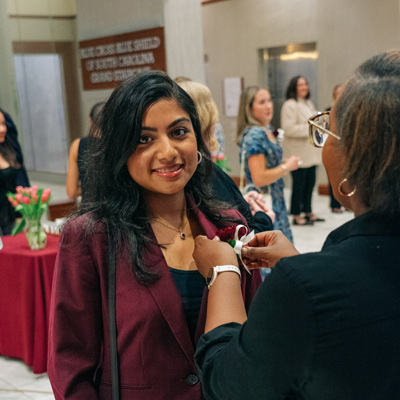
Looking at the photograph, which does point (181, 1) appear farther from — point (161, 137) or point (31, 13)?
point (161, 137)

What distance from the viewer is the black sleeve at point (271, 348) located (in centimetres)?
93

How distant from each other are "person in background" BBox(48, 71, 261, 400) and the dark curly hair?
59cm

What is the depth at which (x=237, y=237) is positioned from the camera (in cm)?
151

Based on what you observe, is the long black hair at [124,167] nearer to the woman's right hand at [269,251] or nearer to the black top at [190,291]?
the black top at [190,291]

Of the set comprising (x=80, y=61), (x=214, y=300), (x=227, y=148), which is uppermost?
(x=80, y=61)

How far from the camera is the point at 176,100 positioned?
1.55m

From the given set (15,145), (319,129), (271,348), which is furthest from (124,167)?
(15,145)

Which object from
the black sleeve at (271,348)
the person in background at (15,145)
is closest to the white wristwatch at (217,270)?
the black sleeve at (271,348)

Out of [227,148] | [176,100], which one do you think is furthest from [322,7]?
[176,100]

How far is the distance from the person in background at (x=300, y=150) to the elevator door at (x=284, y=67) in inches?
64.3

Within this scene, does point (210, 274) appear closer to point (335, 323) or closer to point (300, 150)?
point (335, 323)

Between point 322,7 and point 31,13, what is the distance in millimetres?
4905

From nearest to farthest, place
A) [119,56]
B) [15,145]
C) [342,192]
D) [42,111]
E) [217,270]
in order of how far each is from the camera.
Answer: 1. [342,192]
2. [217,270]
3. [15,145]
4. [119,56]
5. [42,111]

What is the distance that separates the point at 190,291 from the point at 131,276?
0.18 meters
